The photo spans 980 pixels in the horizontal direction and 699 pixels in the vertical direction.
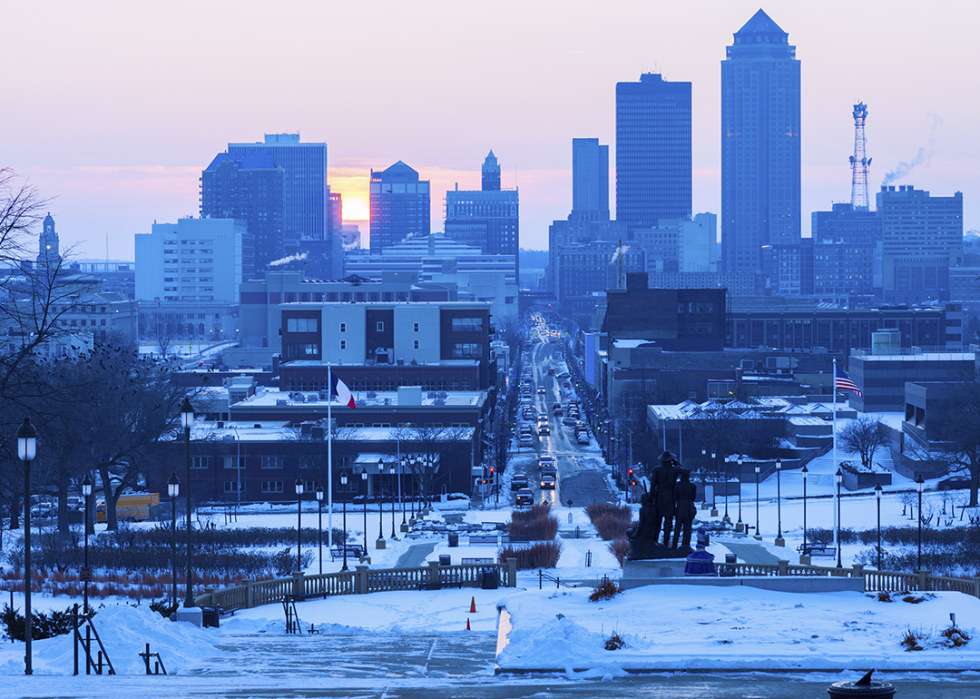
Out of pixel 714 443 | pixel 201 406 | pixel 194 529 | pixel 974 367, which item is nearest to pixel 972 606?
pixel 194 529

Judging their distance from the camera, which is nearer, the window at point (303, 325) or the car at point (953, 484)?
the car at point (953, 484)

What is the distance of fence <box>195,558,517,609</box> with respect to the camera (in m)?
33.0

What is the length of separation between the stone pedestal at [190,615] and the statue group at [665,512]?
1008 cm

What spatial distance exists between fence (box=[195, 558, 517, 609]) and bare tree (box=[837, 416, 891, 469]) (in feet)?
202

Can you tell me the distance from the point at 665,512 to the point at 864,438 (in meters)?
70.0

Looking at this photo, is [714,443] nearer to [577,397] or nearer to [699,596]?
[699,596]

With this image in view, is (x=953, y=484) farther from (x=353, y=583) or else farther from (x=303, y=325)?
(x=303, y=325)

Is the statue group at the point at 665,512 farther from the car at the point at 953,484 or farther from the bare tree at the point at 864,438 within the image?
the bare tree at the point at 864,438

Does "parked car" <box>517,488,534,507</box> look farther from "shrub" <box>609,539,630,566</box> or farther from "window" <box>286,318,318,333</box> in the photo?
"window" <box>286,318,318,333</box>

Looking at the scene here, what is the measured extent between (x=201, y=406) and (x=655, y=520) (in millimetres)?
71210

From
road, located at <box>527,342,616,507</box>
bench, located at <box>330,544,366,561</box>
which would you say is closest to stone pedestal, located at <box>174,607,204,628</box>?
bench, located at <box>330,544,366,561</box>

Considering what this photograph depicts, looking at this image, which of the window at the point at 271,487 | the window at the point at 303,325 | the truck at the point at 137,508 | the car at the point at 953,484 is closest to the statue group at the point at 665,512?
the truck at the point at 137,508

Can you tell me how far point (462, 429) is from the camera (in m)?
98.7

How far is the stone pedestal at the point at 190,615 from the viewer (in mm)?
27719
